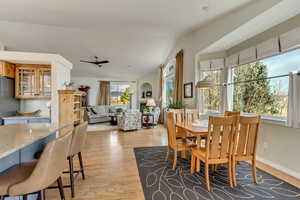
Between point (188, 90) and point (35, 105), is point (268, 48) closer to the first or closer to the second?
point (188, 90)

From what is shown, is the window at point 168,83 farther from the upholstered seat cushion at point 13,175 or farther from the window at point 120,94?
the upholstered seat cushion at point 13,175

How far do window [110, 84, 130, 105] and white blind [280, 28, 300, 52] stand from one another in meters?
8.40

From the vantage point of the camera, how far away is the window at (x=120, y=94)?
10.1 m

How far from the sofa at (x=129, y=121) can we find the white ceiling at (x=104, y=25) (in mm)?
2577

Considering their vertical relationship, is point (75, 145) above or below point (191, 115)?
below

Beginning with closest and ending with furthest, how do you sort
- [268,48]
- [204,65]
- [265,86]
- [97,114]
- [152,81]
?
1. [268,48]
2. [265,86]
3. [204,65]
4. [97,114]
5. [152,81]

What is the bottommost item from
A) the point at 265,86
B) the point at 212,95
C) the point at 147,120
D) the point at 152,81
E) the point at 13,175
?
the point at 147,120

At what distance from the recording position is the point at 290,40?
8.69 ft

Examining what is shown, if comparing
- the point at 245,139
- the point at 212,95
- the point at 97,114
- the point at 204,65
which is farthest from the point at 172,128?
the point at 97,114

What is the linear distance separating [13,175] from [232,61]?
4.51 m

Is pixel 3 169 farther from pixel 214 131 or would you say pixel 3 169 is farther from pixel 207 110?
pixel 207 110

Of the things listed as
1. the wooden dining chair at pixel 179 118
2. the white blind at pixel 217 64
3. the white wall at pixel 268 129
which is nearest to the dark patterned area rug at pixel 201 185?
the white wall at pixel 268 129

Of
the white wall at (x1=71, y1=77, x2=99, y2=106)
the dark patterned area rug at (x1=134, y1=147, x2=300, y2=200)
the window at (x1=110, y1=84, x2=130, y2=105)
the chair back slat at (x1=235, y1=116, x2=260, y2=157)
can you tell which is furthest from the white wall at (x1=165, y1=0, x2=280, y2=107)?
the white wall at (x1=71, y1=77, x2=99, y2=106)

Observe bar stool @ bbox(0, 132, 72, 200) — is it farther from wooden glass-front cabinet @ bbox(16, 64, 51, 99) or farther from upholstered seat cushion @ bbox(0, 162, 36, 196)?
wooden glass-front cabinet @ bbox(16, 64, 51, 99)
